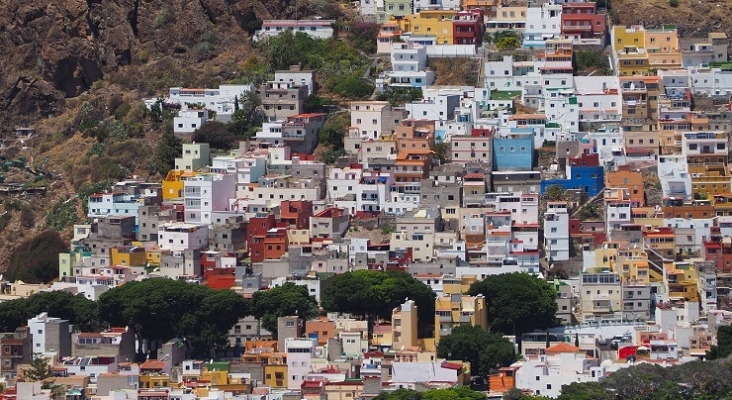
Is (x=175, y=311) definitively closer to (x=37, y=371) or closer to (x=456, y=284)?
(x=37, y=371)

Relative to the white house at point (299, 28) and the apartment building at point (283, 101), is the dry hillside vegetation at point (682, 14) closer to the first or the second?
the white house at point (299, 28)

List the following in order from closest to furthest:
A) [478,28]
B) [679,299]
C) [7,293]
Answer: [679,299], [7,293], [478,28]

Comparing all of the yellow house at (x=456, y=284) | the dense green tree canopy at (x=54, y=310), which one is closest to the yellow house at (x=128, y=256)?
the dense green tree canopy at (x=54, y=310)

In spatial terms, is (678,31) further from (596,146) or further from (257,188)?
(257,188)

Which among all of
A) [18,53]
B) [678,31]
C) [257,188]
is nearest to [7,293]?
[257,188]

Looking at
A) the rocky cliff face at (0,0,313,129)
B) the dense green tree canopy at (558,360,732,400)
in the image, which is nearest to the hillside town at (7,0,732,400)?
the dense green tree canopy at (558,360,732,400)

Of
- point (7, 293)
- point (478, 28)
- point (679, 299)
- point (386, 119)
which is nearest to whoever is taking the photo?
point (679, 299)

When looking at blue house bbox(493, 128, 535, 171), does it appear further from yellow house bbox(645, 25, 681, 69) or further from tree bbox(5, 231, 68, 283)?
tree bbox(5, 231, 68, 283)
